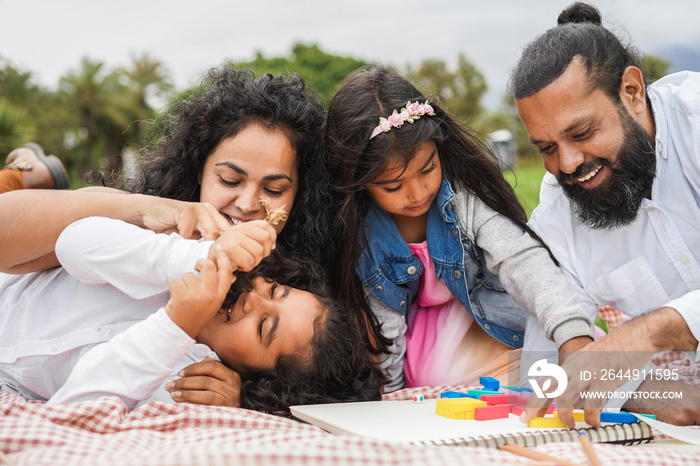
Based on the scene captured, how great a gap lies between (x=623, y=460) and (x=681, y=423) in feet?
3.09

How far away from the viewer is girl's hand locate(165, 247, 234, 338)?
204 cm

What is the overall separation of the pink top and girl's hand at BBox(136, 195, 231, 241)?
1164 millimetres

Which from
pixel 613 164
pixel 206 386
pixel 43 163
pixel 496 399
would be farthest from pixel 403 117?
pixel 43 163

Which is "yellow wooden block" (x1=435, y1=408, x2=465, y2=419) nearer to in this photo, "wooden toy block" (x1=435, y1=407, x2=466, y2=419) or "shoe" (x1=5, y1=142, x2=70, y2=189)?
"wooden toy block" (x1=435, y1=407, x2=466, y2=419)

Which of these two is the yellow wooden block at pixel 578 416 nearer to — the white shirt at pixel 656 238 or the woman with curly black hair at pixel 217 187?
the white shirt at pixel 656 238

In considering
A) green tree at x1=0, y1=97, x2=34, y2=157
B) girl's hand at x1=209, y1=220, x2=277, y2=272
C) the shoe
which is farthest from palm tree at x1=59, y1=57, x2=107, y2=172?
girl's hand at x1=209, y1=220, x2=277, y2=272

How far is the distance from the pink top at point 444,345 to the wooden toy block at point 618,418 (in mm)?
1039

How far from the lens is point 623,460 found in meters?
1.61

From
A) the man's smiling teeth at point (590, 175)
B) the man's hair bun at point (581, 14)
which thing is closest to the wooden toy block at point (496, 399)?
the man's smiling teeth at point (590, 175)

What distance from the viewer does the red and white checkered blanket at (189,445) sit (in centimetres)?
141

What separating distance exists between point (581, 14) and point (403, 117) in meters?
1.22

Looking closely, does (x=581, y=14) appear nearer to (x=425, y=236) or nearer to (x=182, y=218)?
(x=425, y=236)

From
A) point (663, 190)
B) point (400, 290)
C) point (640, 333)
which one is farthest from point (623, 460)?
point (663, 190)

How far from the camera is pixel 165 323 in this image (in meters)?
2.03
